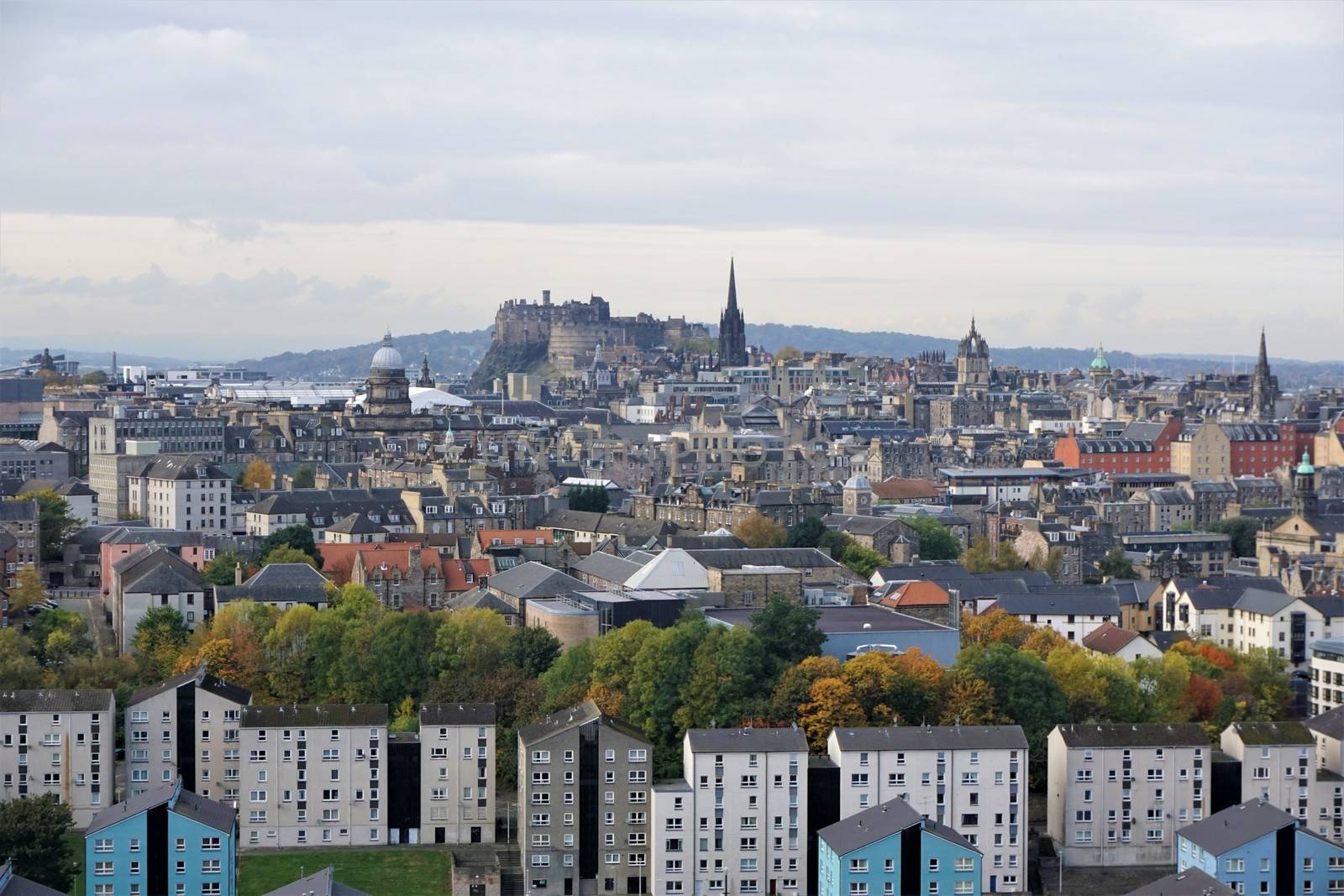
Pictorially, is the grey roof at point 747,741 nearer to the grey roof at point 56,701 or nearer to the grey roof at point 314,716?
the grey roof at point 314,716

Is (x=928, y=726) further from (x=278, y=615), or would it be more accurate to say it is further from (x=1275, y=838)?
(x=278, y=615)

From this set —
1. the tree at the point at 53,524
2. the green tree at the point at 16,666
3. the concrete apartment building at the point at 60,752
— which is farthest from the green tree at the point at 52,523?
the concrete apartment building at the point at 60,752

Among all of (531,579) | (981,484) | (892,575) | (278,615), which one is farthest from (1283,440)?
(278,615)

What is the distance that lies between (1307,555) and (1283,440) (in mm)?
50242

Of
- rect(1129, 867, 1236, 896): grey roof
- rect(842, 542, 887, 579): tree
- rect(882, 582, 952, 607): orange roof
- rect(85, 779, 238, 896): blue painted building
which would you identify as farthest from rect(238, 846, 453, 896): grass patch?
rect(842, 542, 887, 579): tree

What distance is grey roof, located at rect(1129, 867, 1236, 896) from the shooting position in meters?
40.2

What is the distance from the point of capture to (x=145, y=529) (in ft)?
264

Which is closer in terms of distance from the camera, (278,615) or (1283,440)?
(278,615)

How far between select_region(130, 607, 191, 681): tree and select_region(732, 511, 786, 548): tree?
2391 cm

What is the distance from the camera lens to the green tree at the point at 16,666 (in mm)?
55531

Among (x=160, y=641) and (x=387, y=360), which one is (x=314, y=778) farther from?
(x=387, y=360)

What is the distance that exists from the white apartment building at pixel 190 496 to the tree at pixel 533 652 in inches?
1334

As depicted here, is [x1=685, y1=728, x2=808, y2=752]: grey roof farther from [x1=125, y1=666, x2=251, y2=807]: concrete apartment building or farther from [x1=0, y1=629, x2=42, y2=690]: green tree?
[x1=0, y1=629, x2=42, y2=690]: green tree

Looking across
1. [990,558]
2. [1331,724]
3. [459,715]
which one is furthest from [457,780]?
[990,558]
